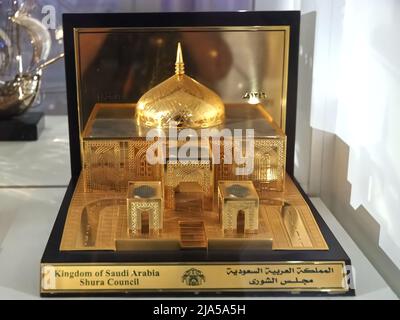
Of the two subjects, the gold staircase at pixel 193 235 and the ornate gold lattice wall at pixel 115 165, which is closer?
the gold staircase at pixel 193 235

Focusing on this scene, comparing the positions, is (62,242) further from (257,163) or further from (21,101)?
(21,101)

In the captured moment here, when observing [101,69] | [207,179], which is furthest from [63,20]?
[207,179]

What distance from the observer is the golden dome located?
1.32m

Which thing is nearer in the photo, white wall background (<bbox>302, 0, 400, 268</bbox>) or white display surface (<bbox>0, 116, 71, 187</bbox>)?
white wall background (<bbox>302, 0, 400, 268</bbox>)

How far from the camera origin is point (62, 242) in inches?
42.4

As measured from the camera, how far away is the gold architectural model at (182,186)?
108 centimetres

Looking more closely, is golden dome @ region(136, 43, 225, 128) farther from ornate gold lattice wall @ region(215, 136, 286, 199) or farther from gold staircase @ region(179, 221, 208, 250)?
gold staircase @ region(179, 221, 208, 250)
